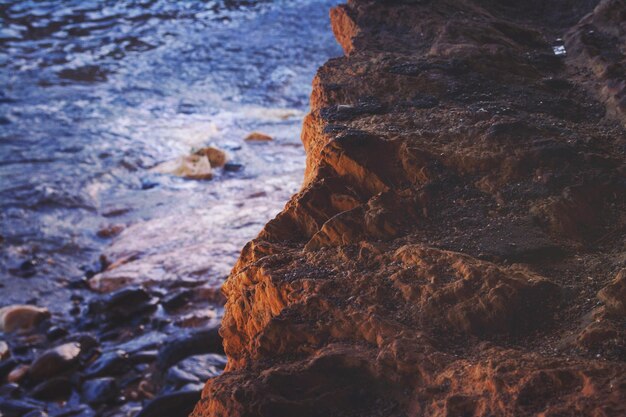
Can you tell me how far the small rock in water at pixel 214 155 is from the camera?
7.03m

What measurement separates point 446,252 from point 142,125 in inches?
271

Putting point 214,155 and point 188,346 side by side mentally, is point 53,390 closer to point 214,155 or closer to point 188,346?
point 188,346

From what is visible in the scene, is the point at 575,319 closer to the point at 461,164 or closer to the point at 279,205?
the point at 461,164

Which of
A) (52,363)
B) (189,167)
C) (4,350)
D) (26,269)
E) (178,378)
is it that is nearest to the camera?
(178,378)

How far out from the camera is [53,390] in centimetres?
368

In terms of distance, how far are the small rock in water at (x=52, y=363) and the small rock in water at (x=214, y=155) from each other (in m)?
3.40

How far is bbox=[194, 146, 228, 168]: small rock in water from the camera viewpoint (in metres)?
7.03

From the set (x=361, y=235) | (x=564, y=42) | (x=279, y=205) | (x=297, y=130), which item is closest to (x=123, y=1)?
(x=297, y=130)

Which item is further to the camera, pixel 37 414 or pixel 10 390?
pixel 10 390

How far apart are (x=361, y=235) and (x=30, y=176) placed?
5.66 m

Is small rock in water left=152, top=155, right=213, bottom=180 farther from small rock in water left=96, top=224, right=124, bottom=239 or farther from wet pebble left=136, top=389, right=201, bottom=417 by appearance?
wet pebble left=136, top=389, right=201, bottom=417

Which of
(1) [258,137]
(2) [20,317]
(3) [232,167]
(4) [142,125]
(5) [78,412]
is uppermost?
(4) [142,125]

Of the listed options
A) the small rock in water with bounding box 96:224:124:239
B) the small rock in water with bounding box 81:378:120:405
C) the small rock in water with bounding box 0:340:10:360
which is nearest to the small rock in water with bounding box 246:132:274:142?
the small rock in water with bounding box 96:224:124:239

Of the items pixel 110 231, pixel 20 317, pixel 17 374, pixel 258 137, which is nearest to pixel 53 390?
pixel 17 374
